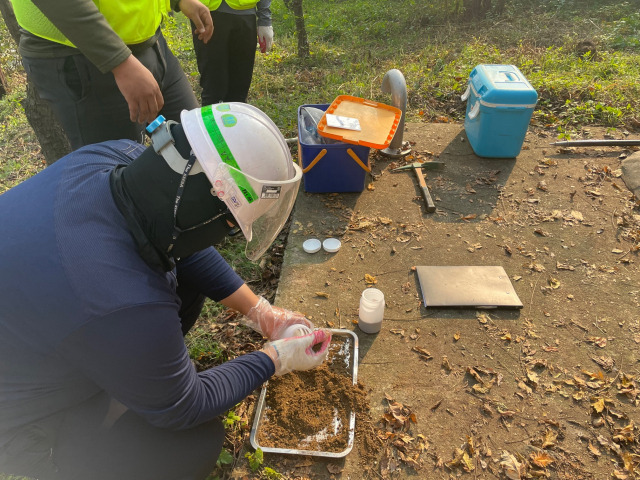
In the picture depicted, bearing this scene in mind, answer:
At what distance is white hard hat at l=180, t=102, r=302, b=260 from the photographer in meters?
1.52

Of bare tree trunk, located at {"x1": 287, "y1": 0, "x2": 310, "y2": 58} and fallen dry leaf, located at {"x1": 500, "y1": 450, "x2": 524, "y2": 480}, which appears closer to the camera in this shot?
fallen dry leaf, located at {"x1": 500, "y1": 450, "x2": 524, "y2": 480}

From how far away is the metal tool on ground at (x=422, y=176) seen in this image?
4.01m

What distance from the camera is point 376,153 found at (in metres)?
4.86

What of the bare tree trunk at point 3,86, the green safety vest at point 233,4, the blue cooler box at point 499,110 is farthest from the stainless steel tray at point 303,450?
the bare tree trunk at point 3,86

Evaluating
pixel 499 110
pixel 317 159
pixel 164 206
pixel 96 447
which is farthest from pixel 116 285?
pixel 499 110

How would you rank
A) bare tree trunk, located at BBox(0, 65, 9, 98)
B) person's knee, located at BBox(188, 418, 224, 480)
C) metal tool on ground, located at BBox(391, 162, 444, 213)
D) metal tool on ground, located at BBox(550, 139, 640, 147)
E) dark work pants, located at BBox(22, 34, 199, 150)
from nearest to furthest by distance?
person's knee, located at BBox(188, 418, 224, 480), dark work pants, located at BBox(22, 34, 199, 150), metal tool on ground, located at BBox(391, 162, 444, 213), metal tool on ground, located at BBox(550, 139, 640, 147), bare tree trunk, located at BBox(0, 65, 9, 98)

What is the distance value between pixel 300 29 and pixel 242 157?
268 inches

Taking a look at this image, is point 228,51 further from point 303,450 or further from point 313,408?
point 303,450

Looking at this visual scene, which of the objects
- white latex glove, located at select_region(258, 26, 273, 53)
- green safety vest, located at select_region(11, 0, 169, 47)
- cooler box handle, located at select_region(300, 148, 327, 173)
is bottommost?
cooler box handle, located at select_region(300, 148, 327, 173)

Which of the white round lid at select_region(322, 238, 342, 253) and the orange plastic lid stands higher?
the orange plastic lid

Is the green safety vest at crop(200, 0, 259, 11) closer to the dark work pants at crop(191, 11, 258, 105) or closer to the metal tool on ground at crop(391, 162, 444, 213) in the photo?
the dark work pants at crop(191, 11, 258, 105)

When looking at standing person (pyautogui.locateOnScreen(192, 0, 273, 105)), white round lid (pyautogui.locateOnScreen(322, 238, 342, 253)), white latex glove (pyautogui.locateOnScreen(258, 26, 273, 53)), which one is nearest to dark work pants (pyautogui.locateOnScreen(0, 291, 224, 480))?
white round lid (pyautogui.locateOnScreen(322, 238, 342, 253))

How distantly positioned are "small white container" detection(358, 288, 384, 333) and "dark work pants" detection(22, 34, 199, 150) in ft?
5.67

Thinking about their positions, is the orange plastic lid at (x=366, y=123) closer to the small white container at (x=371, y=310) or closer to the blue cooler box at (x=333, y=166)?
the blue cooler box at (x=333, y=166)
